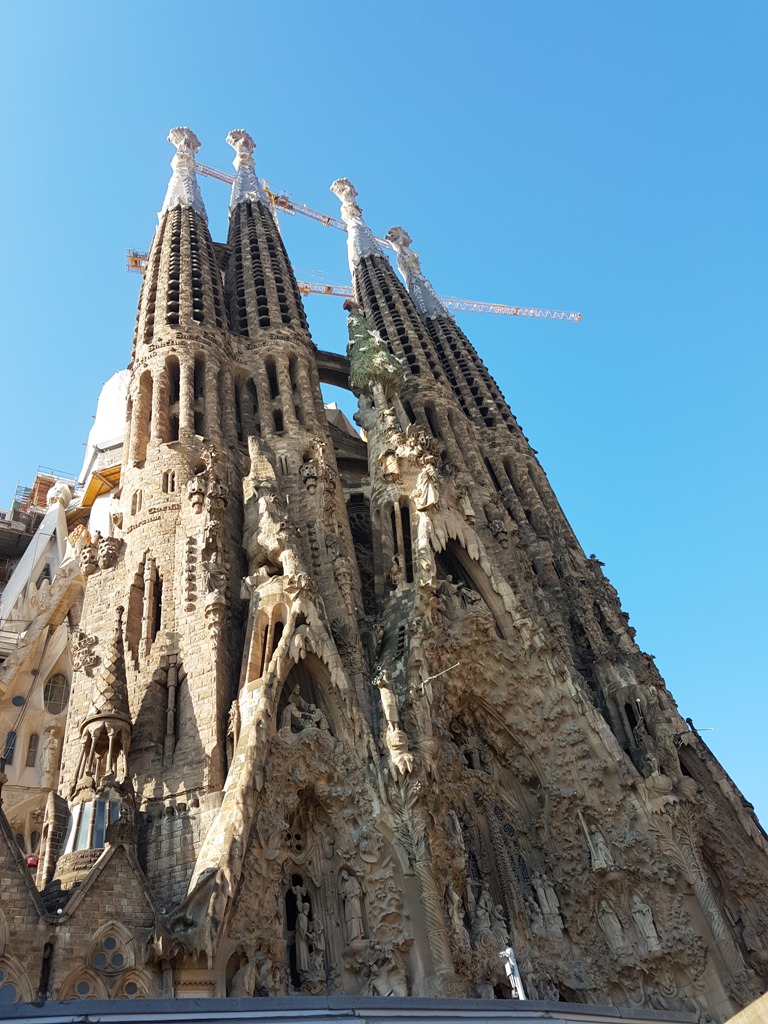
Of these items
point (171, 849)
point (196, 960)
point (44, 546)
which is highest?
point (44, 546)

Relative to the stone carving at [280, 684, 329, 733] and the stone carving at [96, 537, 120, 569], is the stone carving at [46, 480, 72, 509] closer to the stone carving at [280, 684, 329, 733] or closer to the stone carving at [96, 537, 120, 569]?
the stone carving at [96, 537, 120, 569]

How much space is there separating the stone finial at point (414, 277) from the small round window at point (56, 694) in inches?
943

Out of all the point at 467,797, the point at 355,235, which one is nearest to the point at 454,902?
the point at 467,797

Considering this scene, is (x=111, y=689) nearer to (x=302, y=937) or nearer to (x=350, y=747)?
(x=350, y=747)

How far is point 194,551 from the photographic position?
1809 centimetres

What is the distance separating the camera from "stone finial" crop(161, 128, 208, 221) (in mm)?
31867

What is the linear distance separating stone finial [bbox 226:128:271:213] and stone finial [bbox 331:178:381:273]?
5252 millimetres

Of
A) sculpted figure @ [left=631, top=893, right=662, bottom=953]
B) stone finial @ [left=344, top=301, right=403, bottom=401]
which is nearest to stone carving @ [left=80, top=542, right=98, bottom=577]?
stone finial @ [left=344, top=301, right=403, bottom=401]

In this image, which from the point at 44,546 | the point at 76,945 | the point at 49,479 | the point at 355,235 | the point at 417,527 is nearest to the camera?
the point at 76,945

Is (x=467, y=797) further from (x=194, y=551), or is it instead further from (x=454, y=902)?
(x=194, y=551)

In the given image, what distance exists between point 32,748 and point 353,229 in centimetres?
3067

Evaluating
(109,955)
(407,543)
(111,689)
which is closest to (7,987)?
(109,955)

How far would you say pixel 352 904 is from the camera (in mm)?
14109

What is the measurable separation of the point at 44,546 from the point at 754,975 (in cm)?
2244
